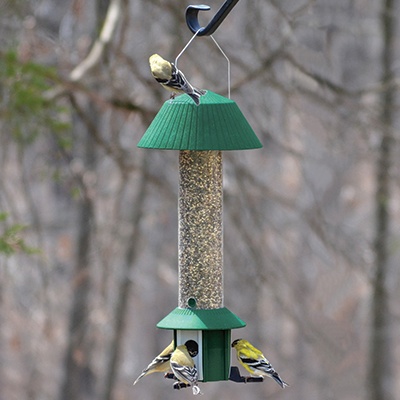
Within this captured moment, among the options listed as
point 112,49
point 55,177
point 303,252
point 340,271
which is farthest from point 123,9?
point 303,252

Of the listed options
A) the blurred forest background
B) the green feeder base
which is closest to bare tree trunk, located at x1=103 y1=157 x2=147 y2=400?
the blurred forest background

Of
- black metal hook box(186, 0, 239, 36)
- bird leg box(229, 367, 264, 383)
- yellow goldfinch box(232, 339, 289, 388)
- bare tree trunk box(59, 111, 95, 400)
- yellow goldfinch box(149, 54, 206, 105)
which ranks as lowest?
bare tree trunk box(59, 111, 95, 400)

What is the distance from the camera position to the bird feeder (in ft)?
16.7

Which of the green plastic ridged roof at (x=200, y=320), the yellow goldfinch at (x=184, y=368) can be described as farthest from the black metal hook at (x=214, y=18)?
the yellow goldfinch at (x=184, y=368)

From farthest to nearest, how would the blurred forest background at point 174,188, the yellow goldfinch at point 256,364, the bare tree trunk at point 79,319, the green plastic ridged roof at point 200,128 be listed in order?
the bare tree trunk at point 79,319 < the blurred forest background at point 174,188 < the yellow goldfinch at point 256,364 < the green plastic ridged roof at point 200,128

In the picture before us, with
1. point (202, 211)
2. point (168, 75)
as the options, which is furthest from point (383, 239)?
point (168, 75)

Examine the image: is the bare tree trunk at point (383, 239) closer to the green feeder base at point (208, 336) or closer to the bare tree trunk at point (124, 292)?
the bare tree trunk at point (124, 292)

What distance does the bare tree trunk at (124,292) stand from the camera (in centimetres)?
1345

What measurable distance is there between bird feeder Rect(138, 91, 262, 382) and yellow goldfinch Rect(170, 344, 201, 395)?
0.12 m

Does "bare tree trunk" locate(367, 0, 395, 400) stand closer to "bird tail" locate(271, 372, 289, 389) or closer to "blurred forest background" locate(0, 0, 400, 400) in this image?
"blurred forest background" locate(0, 0, 400, 400)

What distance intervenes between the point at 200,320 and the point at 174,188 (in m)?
6.79

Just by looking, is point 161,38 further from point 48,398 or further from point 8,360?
point 8,360

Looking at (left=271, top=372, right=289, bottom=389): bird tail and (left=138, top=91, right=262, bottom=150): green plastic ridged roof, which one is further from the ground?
(left=138, top=91, right=262, bottom=150): green plastic ridged roof

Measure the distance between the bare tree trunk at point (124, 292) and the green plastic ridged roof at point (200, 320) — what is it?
8036 millimetres
